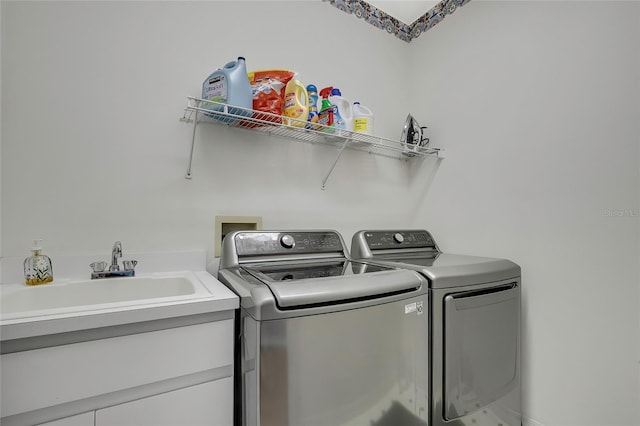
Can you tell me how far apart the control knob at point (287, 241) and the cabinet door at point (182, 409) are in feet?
2.24

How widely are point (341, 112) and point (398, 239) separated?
87 centimetres

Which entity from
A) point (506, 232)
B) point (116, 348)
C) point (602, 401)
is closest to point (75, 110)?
point (116, 348)

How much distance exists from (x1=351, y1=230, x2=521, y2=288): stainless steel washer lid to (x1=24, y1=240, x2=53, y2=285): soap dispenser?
56.7 inches

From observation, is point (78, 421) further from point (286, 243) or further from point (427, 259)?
point (427, 259)

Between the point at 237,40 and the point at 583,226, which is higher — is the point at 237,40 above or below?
above

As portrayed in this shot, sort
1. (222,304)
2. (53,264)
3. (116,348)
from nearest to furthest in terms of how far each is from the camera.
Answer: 1. (116,348)
2. (222,304)
3. (53,264)

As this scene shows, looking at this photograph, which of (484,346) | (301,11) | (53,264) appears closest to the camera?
(53,264)

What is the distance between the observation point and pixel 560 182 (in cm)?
162

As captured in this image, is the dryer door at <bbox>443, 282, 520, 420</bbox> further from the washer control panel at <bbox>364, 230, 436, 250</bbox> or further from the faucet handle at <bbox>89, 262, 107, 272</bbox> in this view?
the faucet handle at <bbox>89, 262, 107, 272</bbox>

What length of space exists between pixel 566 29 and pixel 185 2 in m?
2.00

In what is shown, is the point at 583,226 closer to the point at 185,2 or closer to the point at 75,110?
the point at 185,2

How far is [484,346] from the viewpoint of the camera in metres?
1.41

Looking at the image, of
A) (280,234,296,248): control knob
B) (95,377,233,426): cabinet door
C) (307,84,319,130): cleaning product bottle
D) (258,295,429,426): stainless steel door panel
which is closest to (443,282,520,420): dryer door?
(258,295,429,426): stainless steel door panel

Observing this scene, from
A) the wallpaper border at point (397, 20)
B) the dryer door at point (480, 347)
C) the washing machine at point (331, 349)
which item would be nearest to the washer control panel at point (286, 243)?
the washing machine at point (331, 349)
